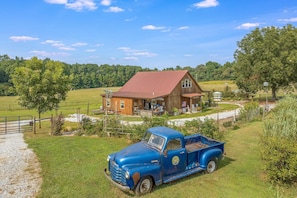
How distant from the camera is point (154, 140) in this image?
845 centimetres

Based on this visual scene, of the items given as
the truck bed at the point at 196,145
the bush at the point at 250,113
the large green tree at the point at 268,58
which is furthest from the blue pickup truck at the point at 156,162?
the large green tree at the point at 268,58

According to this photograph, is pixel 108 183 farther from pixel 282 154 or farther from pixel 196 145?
pixel 282 154

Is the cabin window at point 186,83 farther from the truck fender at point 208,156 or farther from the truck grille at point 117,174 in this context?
the truck grille at point 117,174

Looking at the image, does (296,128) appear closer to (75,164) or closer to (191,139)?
(191,139)

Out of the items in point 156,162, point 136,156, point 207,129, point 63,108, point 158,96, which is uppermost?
point 158,96

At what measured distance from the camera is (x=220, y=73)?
354 ft

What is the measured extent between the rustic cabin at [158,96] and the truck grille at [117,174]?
19.8m

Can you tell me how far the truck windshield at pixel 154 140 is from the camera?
816 centimetres

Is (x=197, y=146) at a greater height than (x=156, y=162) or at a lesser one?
lesser

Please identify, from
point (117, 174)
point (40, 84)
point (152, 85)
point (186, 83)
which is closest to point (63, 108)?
point (152, 85)

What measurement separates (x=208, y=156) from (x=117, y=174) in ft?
12.1

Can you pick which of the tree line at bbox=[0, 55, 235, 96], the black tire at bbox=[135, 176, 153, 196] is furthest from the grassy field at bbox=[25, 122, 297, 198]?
the tree line at bbox=[0, 55, 235, 96]

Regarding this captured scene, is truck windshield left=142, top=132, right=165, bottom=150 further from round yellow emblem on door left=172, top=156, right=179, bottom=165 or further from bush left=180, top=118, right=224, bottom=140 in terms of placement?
bush left=180, top=118, right=224, bottom=140

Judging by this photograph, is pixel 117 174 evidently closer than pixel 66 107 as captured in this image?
Yes
